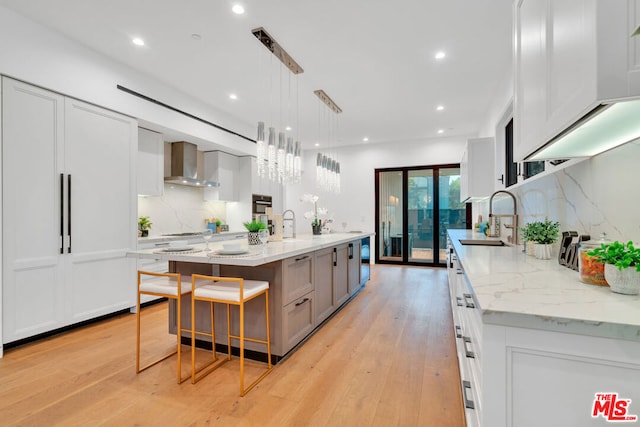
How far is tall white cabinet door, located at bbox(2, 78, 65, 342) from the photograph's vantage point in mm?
2568

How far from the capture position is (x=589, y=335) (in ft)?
2.71

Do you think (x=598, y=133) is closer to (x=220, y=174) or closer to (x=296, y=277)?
(x=296, y=277)

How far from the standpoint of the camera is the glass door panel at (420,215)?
674cm

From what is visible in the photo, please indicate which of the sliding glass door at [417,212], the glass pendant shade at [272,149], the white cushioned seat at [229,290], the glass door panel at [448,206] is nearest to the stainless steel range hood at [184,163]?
the glass pendant shade at [272,149]

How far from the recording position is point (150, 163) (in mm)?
4098

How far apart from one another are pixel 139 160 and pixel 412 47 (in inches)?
142

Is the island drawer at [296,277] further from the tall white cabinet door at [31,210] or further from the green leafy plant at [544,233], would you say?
the tall white cabinet door at [31,210]

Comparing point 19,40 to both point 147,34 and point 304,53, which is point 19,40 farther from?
point 304,53

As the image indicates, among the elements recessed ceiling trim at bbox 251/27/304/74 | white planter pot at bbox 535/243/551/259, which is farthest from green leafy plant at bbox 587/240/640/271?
recessed ceiling trim at bbox 251/27/304/74

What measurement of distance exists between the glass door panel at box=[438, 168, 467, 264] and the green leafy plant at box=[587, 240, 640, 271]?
18.7 ft

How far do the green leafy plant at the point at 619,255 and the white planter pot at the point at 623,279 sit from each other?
2 cm

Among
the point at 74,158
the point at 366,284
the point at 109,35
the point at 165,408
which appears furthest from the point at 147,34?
the point at 366,284

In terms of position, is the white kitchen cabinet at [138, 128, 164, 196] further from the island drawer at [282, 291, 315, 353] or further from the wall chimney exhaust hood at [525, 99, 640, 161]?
the wall chimney exhaust hood at [525, 99, 640, 161]

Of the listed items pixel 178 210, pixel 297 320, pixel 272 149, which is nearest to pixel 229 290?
pixel 297 320
